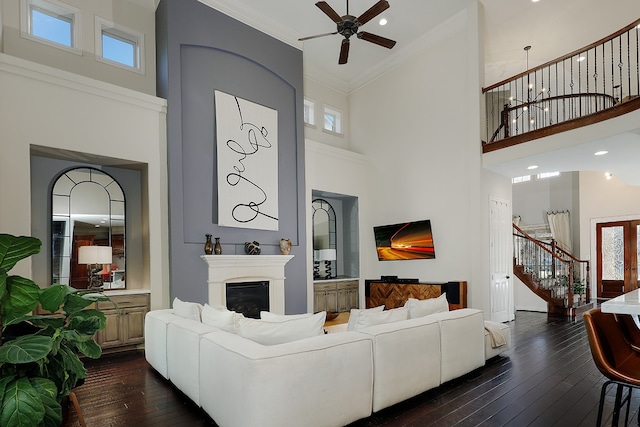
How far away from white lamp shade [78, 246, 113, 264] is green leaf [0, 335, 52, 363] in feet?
13.0

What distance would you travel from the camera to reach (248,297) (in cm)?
626

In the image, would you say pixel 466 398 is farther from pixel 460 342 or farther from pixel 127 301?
pixel 127 301

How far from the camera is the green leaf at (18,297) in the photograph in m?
1.49

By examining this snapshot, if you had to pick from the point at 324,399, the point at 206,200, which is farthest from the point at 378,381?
the point at 206,200

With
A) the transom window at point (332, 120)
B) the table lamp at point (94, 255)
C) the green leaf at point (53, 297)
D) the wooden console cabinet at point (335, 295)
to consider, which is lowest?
the wooden console cabinet at point (335, 295)

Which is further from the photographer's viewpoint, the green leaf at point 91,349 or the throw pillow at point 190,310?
the throw pillow at point 190,310

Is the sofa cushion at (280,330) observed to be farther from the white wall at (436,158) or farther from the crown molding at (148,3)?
the crown molding at (148,3)

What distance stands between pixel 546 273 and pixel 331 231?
4.75 meters

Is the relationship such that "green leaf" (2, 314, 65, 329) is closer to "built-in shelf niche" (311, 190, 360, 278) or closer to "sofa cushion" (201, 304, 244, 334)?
"sofa cushion" (201, 304, 244, 334)

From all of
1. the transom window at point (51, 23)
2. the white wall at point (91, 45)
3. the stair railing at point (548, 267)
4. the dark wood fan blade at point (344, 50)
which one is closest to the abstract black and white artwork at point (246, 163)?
the white wall at point (91, 45)

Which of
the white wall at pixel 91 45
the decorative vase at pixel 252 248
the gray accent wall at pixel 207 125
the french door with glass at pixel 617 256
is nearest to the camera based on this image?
the white wall at pixel 91 45

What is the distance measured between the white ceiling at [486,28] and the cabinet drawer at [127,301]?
4745 millimetres

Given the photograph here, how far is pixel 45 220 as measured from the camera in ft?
Answer: 16.9

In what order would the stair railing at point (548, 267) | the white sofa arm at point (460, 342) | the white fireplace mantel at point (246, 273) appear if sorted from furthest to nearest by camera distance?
the stair railing at point (548, 267), the white fireplace mantel at point (246, 273), the white sofa arm at point (460, 342)
